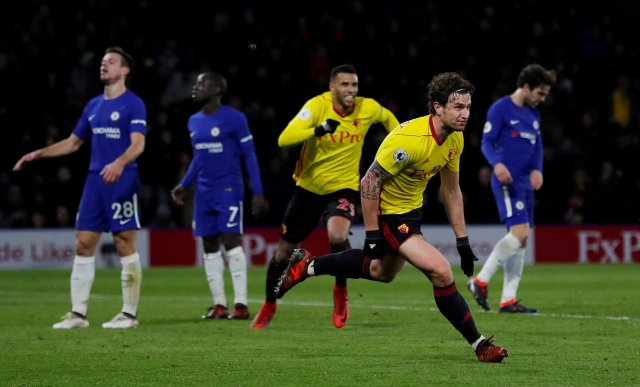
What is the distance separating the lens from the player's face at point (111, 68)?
11297 mm

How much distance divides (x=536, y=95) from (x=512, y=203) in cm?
112

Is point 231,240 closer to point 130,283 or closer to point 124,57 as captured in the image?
point 130,283

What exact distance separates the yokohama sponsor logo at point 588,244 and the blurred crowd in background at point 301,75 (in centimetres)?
39

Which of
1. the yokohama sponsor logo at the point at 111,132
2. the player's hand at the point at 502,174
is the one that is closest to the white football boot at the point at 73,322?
the yokohama sponsor logo at the point at 111,132

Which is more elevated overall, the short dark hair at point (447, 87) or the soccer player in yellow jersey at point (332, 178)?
the short dark hair at point (447, 87)

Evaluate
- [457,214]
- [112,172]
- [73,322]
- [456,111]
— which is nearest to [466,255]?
[457,214]

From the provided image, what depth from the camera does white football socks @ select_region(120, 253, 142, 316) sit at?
11352mm

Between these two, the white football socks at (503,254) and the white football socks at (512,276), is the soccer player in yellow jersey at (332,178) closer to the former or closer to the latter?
the white football socks at (503,254)

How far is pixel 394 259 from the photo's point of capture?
893cm

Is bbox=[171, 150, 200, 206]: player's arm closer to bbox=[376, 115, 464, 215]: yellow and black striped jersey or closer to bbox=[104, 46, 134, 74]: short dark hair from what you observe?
bbox=[104, 46, 134, 74]: short dark hair

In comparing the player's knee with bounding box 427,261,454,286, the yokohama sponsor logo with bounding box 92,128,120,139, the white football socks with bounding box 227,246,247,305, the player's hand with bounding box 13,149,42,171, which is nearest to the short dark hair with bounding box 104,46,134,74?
the yokohama sponsor logo with bounding box 92,128,120,139

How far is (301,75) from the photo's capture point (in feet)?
78.9

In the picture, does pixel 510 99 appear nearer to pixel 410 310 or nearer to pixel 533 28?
pixel 410 310

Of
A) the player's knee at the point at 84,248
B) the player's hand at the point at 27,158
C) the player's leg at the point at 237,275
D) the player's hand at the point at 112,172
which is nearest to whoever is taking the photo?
the player's hand at the point at 112,172
